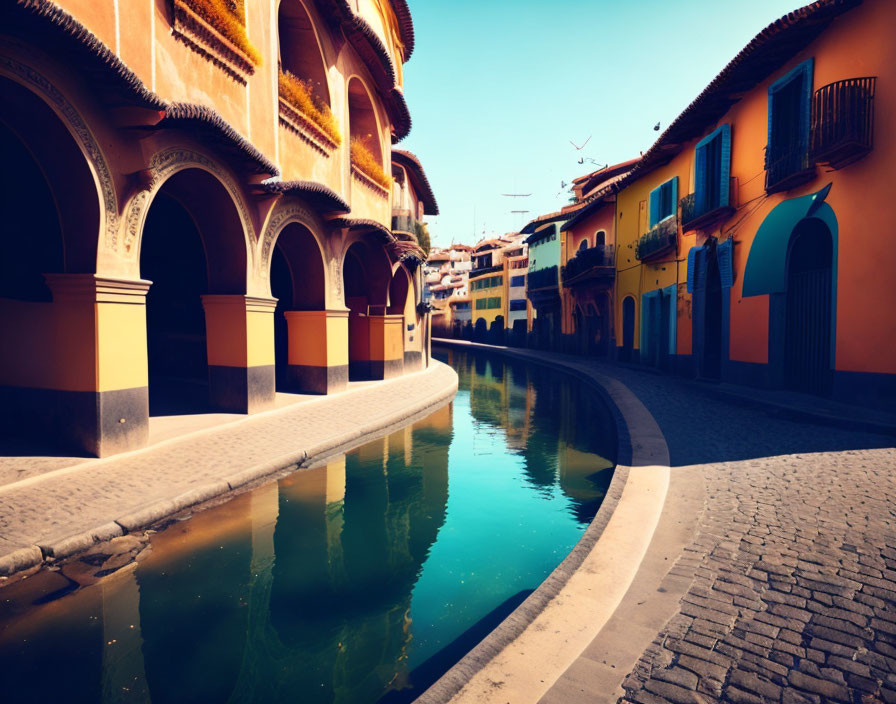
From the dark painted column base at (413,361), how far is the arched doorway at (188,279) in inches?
324

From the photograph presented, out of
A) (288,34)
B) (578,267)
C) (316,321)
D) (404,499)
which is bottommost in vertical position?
(404,499)

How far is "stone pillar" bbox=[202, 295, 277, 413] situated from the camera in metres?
10.5

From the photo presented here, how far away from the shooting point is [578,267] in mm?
29188

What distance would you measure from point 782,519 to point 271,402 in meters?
9.41

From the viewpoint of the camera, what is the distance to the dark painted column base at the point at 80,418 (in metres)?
7.03

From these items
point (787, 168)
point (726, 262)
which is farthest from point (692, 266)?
point (787, 168)

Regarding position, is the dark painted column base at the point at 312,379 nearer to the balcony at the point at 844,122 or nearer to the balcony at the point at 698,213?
the balcony at the point at 698,213

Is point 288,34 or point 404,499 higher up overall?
point 288,34

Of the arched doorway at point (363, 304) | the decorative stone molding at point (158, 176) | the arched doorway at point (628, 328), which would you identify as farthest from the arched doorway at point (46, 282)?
the arched doorway at point (628, 328)

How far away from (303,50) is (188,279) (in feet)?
20.8

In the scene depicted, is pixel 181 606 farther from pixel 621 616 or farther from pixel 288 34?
pixel 288 34

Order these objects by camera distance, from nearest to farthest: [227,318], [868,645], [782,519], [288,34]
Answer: [868,645] → [782,519] → [227,318] → [288,34]

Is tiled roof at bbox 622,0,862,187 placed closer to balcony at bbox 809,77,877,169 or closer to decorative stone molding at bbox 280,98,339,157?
balcony at bbox 809,77,877,169

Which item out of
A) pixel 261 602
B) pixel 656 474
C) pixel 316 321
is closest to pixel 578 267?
pixel 316 321
